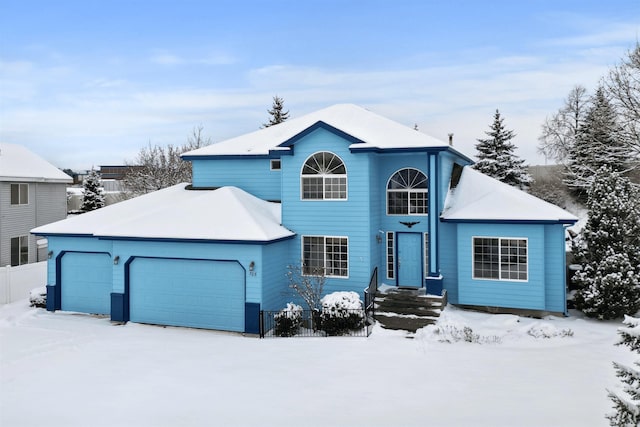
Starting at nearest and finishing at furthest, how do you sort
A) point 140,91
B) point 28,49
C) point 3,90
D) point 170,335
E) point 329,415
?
1. point 329,415
2. point 170,335
3. point 28,49
4. point 3,90
5. point 140,91

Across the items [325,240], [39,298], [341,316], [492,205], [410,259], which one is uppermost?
[492,205]

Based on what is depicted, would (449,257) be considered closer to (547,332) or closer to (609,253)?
(547,332)

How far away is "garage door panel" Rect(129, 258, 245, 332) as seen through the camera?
15305mm

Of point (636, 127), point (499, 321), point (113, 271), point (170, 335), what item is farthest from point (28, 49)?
point (636, 127)

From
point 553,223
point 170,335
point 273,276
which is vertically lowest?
point 170,335

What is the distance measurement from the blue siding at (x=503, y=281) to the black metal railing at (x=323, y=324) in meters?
4.40

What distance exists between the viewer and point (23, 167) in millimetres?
27016

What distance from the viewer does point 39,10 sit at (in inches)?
648

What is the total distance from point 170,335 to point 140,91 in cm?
1662

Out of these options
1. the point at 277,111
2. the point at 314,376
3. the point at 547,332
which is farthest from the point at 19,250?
the point at 547,332

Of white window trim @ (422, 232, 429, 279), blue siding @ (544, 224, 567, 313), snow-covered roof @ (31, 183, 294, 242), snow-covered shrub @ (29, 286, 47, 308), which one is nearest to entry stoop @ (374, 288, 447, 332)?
white window trim @ (422, 232, 429, 279)

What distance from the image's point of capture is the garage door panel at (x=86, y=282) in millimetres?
17516

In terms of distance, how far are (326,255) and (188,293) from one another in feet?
16.6

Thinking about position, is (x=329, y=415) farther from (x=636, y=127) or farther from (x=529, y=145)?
(x=529, y=145)
